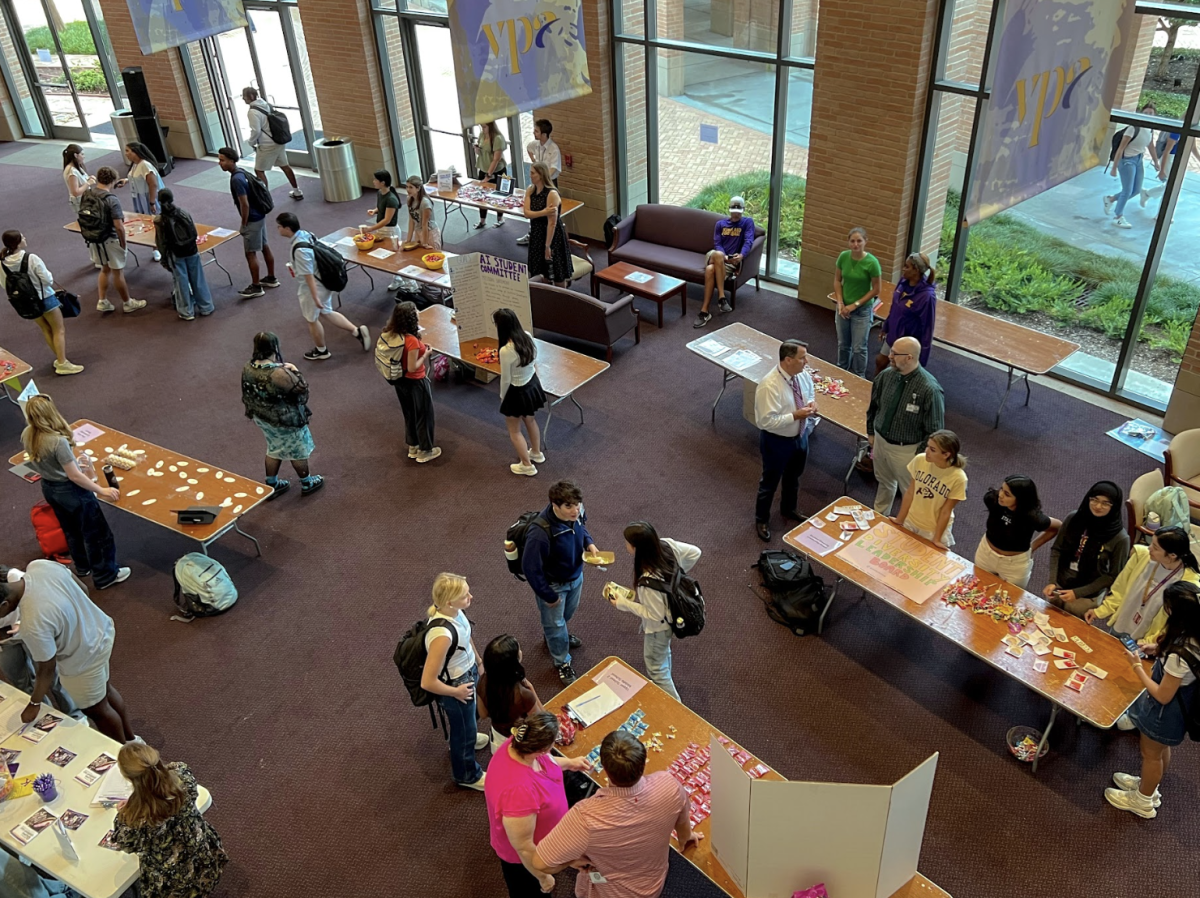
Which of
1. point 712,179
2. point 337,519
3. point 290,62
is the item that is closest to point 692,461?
point 337,519

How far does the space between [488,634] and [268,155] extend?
10346 mm

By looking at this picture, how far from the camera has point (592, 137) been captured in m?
12.1

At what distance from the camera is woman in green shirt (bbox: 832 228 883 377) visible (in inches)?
335

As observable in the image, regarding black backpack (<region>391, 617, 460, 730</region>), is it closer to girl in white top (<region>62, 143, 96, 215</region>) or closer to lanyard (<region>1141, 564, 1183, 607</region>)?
lanyard (<region>1141, 564, 1183, 607</region>)

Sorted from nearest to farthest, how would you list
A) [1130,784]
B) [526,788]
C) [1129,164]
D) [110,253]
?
1. [526,788]
2. [1130,784]
3. [1129,164]
4. [110,253]

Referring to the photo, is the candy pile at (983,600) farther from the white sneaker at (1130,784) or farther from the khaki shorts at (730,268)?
the khaki shorts at (730,268)

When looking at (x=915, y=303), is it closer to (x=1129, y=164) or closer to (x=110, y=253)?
(x=1129, y=164)

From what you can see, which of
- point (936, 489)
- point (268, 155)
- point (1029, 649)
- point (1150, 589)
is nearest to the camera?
point (1150, 589)

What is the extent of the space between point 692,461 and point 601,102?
18.5 feet

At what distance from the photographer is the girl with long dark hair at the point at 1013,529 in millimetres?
5582

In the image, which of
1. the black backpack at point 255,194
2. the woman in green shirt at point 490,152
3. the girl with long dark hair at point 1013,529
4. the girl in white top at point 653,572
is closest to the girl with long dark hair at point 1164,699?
the girl with long dark hair at point 1013,529

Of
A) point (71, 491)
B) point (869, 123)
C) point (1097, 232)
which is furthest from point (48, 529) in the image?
point (1097, 232)

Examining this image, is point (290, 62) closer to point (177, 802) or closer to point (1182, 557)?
point (177, 802)

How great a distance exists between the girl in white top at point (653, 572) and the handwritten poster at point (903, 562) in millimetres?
1394
